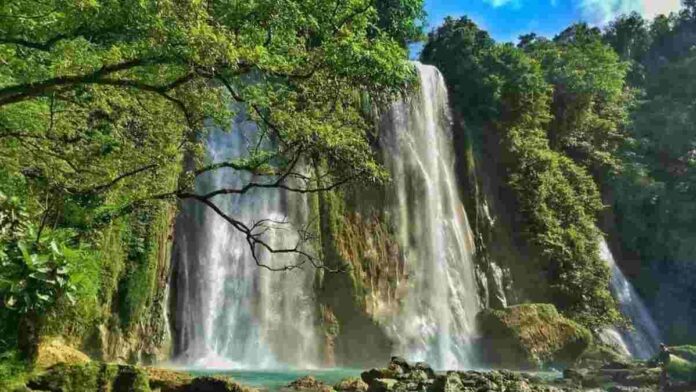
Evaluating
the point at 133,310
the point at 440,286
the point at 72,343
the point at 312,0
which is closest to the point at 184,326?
the point at 133,310

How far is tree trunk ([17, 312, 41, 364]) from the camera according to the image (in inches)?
300

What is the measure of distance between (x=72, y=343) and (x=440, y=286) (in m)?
13.3

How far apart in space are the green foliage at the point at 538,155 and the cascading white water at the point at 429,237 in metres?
3.08

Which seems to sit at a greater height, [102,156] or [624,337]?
[102,156]

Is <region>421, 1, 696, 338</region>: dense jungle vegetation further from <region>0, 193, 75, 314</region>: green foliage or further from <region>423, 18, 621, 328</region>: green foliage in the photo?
<region>0, 193, 75, 314</region>: green foliage

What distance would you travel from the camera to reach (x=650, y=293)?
30422 millimetres

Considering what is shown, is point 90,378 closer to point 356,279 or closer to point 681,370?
point 681,370

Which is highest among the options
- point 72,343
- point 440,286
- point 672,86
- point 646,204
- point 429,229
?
point 672,86

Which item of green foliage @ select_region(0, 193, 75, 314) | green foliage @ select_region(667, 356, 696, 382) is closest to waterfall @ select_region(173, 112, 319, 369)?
green foliage @ select_region(667, 356, 696, 382)

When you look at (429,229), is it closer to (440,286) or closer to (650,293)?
(440,286)

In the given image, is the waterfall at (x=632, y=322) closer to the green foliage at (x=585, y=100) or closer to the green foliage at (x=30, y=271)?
the green foliage at (x=585, y=100)

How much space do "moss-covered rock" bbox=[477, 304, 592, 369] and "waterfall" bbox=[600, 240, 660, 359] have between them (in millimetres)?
5287

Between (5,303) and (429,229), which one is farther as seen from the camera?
(429,229)

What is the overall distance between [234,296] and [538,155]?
48.0 feet
